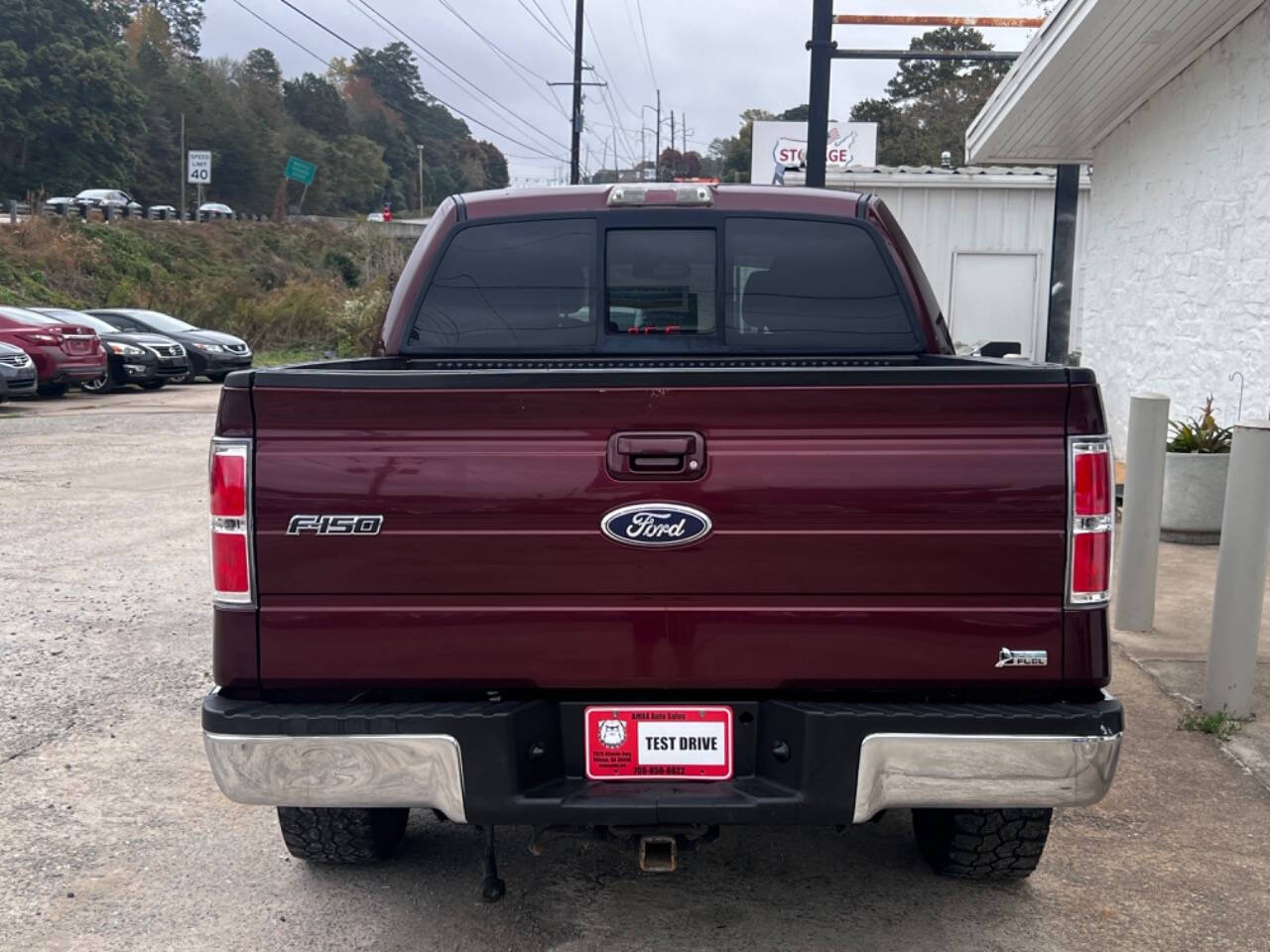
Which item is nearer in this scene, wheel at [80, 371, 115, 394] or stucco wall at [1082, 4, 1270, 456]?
stucco wall at [1082, 4, 1270, 456]

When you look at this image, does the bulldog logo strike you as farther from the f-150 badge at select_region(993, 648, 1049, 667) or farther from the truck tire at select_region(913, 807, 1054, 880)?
the truck tire at select_region(913, 807, 1054, 880)

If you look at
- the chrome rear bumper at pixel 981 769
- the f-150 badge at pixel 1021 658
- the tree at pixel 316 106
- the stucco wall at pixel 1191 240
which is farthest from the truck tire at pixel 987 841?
the tree at pixel 316 106

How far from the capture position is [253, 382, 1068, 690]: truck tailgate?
2.99m

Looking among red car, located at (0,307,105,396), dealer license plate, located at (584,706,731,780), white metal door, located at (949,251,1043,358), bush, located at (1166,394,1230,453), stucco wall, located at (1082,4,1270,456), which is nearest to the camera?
dealer license plate, located at (584,706,731,780)

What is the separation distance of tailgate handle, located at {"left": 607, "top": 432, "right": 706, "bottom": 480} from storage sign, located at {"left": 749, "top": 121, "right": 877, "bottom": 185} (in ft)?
118

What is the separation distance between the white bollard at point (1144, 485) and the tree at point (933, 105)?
2403 inches

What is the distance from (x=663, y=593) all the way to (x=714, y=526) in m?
0.19

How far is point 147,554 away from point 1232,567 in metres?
6.68

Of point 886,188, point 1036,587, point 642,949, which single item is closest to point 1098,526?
point 1036,587

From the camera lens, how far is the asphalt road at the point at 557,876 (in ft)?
11.8

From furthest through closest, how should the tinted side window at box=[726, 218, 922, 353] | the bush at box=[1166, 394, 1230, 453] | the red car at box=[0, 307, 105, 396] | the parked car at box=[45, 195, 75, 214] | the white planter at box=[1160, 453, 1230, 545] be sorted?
1. the parked car at box=[45, 195, 75, 214]
2. the red car at box=[0, 307, 105, 396]
3. the bush at box=[1166, 394, 1230, 453]
4. the white planter at box=[1160, 453, 1230, 545]
5. the tinted side window at box=[726, 218, 922, 353]

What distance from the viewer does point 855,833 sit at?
4.36 metres

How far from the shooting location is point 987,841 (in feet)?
12.3

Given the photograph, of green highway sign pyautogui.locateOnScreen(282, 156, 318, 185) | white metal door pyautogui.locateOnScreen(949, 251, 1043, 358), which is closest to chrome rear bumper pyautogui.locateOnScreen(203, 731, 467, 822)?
white metal door pyautogui.locateOnScreen(949, 251, 1043, 358)
